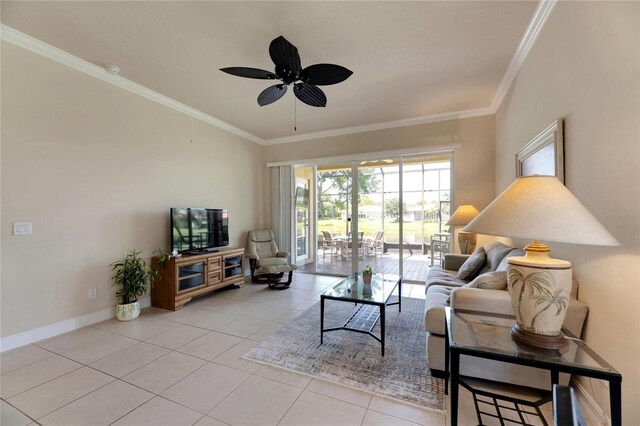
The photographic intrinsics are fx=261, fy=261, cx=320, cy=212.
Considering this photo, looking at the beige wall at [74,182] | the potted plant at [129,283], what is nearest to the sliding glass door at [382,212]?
the beige wall at [74,182]

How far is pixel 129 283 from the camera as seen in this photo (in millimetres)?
3201

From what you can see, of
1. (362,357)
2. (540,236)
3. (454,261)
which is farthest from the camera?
(454,261)

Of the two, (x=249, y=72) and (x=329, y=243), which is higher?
(x=249, y=72)

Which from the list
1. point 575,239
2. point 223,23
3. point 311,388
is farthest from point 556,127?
point 223,23

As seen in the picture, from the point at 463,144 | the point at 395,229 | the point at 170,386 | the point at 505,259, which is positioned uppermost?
the point at 463,144

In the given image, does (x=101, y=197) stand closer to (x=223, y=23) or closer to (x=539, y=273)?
(x=223, y=23)

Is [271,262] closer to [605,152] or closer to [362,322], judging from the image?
[362,322]

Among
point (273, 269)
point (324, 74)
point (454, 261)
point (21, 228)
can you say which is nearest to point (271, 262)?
point (273, 269)

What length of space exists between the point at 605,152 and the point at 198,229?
450cm

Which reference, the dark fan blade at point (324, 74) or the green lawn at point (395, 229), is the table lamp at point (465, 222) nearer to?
the green lawn at point (395, 229)

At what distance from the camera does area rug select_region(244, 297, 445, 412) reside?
6.35ft

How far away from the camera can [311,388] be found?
1956 millimetres

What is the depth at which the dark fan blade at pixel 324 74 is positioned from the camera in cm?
230

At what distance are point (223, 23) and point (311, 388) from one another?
316cm
